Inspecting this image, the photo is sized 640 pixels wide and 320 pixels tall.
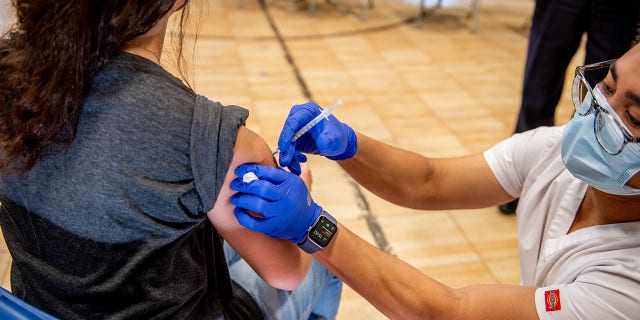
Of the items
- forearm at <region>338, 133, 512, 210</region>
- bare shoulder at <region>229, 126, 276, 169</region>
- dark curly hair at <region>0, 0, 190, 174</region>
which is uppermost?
dark curly hair at <region>0, 0, 190, 174</region>

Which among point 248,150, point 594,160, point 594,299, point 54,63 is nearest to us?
point 54,63

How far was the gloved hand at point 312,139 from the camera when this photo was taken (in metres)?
1.13

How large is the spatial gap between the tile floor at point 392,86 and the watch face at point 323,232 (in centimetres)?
39

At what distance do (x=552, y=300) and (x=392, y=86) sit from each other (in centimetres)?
247

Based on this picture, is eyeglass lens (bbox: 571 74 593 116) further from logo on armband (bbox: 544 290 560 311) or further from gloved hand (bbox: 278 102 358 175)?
gloved hand (bbox: 278 102 358 175)

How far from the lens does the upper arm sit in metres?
0.87

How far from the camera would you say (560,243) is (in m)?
1.18

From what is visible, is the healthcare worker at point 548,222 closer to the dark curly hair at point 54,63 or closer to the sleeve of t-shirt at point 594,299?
the sleeve of t-shirt at point 594,299

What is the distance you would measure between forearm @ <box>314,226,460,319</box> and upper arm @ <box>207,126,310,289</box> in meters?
0.05

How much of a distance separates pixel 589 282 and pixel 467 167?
50 centimetres

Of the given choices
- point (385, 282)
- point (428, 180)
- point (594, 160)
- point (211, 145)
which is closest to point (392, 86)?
point (428, 180)

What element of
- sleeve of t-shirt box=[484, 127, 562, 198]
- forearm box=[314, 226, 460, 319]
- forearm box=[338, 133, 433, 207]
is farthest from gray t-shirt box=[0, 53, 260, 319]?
sleeve of t-shirt box=[484, 127, 562, 198]

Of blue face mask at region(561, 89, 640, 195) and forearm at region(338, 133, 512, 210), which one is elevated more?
blue face mask at region(561, 89, 640, 195)

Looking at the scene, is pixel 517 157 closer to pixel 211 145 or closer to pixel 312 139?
pixel 312 139
